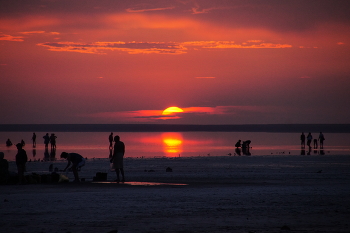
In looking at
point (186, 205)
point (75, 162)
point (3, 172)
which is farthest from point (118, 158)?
point (186, 205)

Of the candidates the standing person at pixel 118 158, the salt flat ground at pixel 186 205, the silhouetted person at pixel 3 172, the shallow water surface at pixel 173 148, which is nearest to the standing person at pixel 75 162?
the salt flat ground at pixel 186 205

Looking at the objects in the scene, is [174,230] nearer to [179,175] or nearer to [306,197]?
[306,197]

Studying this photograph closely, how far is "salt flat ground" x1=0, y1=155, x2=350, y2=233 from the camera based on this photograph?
11.9 metres

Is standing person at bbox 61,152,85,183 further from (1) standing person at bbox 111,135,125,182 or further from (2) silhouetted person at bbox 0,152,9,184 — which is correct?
(2) silhouetted person at bbox 0,152,9,184

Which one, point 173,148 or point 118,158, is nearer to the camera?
point 118,158

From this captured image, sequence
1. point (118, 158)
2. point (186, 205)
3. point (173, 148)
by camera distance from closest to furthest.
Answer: point (186, 205)
point (118, 158)
point (173, 148)

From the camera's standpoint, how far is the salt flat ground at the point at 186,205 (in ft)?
39.1

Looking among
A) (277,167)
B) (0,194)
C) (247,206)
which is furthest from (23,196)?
(277,167)

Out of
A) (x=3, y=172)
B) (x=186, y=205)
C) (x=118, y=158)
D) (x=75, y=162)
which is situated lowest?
(x=186, y=205)

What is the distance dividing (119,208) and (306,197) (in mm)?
6042

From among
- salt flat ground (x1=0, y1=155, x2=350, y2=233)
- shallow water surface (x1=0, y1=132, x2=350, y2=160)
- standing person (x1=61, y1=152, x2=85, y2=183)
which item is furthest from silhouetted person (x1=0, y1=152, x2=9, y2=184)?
shallow water surface (x1=0, y1=132, x2=350, y2=160)

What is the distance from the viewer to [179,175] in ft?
83.4

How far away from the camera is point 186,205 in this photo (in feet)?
49.4

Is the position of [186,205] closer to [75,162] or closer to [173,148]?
[75,162]
